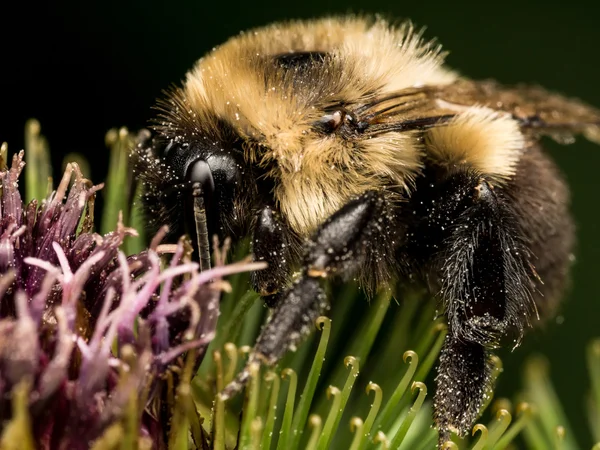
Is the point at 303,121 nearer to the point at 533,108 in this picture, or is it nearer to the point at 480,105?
the point at 480,105

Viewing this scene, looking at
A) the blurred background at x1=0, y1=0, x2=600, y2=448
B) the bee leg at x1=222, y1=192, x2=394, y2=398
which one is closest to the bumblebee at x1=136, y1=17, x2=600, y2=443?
the bee leg at x1=222, y1=192, x2=394, y2=398

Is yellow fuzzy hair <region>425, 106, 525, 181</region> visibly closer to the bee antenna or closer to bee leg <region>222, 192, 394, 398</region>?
bee leg <region>222, 192, 394, 398</region>

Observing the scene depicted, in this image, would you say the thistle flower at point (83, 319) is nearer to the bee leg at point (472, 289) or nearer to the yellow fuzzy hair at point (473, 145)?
the bee leg at point (472, 289)

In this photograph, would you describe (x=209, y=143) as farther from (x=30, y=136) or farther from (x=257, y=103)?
(x=30, y=136)

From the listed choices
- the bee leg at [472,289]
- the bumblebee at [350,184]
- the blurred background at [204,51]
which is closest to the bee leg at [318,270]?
the bumblebee at [350,184]

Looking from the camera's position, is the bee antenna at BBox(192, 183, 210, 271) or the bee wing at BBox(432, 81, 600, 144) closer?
the bee antenna at BBox(192, 183, 210, 271)

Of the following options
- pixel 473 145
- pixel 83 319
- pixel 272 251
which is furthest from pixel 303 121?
pixel 83 319
